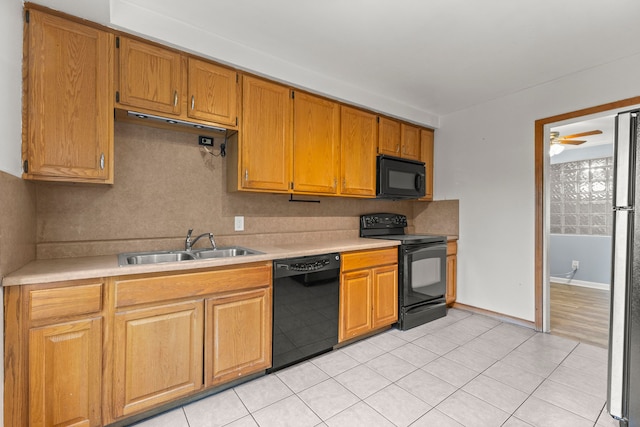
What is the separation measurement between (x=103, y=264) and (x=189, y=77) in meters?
1.33

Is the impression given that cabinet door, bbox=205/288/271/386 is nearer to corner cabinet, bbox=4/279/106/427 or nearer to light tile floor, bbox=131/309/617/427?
light tile floor, bbox=131/309/617/427

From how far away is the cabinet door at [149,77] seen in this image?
184 cm

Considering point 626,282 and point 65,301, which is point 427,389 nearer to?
point 626,282

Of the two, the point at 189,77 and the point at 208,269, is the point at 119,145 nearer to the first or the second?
the point at 189,77

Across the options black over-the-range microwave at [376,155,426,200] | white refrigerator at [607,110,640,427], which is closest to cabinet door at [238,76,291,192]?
black over-the-range microwave at [376,155,426,200]

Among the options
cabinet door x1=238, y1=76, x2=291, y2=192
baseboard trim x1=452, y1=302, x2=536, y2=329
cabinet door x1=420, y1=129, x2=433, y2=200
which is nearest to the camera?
cabinet door x1=238, y1=76, x2=291, y2=192

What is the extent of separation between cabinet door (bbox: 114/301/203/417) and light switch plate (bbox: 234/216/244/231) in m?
0.89

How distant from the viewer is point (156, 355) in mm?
1661

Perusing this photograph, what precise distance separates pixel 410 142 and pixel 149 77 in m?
2.78

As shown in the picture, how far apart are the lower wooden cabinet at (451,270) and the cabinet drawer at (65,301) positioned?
335 centimetres

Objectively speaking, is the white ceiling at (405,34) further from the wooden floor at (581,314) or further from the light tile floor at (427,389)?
the wooden floor at (581,314)

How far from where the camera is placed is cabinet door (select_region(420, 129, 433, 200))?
3.76 metres

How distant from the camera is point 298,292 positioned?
2219mm

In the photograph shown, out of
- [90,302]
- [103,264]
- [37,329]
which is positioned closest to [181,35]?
[103,264]
